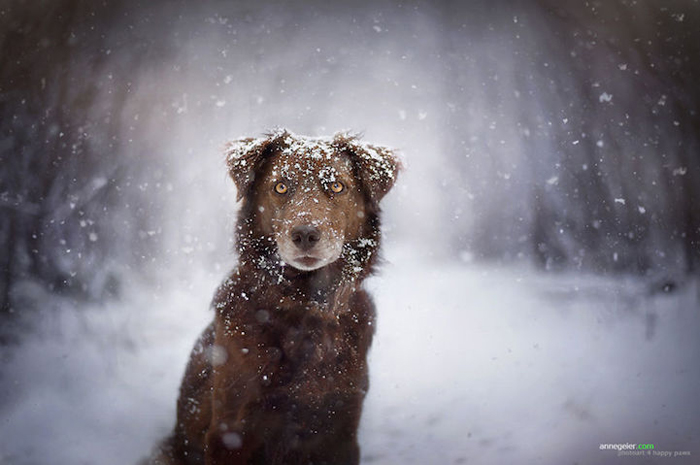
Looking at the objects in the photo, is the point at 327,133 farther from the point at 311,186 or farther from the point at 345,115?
the point at 311,186

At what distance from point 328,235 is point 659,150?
226 cm

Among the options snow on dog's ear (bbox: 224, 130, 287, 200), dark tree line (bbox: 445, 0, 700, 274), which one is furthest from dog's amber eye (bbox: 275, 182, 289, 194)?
dark tree line (bbox: 445, 0, 700, 274)

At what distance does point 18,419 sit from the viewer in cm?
242

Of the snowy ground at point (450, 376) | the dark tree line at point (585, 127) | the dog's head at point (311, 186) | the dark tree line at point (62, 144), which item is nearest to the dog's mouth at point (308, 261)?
the dog's head at point (311, 186)

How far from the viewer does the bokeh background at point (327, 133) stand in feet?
8.86

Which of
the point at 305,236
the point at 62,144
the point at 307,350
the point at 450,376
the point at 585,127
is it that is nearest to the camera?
the point at 305,236

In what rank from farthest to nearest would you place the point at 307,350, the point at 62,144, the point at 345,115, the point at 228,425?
the point at 345,115
the point at 62,144
the point at 307,350
the point at 228,425

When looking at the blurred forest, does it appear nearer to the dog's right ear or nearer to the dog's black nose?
the dog's right ear

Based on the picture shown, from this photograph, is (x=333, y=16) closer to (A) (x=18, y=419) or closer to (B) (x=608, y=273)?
(B) (x=608, y=273)

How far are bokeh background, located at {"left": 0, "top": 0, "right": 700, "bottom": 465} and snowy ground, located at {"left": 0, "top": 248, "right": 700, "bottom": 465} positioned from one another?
0.07 ft

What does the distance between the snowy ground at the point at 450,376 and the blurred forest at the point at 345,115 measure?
0.29 metres

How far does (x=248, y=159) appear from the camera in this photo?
2.23 m

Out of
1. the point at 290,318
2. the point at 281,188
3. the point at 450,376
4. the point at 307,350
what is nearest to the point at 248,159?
the point at 281,188

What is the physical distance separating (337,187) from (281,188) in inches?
9.6
